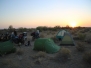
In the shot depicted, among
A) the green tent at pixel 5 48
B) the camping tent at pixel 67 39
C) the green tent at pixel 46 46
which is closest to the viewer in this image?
the green tent at pixel 5 48

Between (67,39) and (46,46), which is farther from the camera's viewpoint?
(67,39)

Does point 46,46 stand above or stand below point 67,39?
below

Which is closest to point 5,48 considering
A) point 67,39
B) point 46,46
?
point 46,46

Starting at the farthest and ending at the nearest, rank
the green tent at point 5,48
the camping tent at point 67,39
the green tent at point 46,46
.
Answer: the camping tent at point 67,39, the green tent at point 46,46, the green tent at point 5,48

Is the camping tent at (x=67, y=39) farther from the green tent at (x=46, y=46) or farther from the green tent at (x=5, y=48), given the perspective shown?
the green tent at (x=5, y=48)

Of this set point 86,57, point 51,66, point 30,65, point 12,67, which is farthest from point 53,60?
point 12,67

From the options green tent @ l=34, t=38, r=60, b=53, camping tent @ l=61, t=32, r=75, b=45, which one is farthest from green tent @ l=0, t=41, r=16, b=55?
camping tent @ l=61, t=32, r=75, b=45

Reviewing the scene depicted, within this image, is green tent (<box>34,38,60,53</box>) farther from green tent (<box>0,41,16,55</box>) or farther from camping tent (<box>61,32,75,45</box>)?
camping tent (<box>61,32,75,45</box>)

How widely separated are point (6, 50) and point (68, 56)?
5272 mm

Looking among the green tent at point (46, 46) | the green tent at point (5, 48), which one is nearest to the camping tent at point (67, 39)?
the green tent at point (46, 46)

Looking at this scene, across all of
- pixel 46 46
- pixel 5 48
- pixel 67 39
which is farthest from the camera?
pixel 67 39

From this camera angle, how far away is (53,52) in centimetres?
1002

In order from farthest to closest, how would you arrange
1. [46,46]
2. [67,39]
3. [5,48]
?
[67,39]
[46,46]
[5,48]

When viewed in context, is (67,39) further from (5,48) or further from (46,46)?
(5,48)
